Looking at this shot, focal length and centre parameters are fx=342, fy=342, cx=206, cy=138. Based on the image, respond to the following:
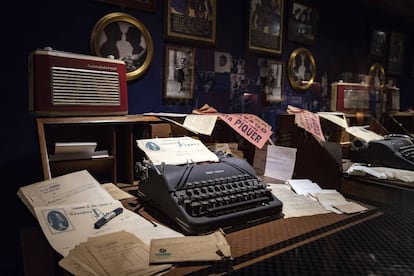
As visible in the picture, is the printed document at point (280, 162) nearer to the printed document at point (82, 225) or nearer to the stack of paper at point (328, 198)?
the stack of paper at point (328, 198)

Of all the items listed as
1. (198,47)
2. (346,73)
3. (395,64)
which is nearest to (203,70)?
(198,47)

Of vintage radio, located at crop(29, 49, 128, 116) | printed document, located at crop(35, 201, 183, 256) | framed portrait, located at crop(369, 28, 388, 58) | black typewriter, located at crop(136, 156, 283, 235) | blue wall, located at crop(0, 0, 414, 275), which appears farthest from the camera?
framed portrait, located at crop(369, 28, 388, 58)

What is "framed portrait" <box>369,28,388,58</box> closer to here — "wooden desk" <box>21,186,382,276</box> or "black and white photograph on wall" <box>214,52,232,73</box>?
"black and white photograph on wall" <box>214,52,232,73</box>

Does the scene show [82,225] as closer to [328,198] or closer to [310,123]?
[328,198]

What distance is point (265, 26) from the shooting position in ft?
9.26

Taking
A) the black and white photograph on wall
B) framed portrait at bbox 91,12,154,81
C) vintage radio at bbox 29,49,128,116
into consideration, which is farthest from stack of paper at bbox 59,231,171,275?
the black and white photograph on wall

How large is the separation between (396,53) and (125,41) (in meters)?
3.94

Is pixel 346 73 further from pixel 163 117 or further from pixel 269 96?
pixel 163 117

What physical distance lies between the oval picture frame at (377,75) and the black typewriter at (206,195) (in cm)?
331

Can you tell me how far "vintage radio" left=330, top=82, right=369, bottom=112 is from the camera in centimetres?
324

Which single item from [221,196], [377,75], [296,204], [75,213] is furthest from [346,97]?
[75,213]

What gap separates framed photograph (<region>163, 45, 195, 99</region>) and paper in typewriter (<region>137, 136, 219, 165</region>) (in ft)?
2.35

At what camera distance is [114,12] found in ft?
6.41

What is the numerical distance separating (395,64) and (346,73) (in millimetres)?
1306
